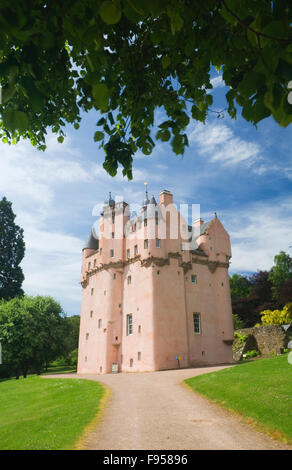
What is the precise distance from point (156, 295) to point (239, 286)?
1283 inches

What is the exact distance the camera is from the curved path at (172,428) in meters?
8.11

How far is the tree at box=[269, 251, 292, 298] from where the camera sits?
54500mm

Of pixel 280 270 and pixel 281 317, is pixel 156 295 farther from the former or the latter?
pixel 280 270

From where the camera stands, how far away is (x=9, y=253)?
2104 inches

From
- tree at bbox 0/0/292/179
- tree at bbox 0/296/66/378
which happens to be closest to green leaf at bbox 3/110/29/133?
tree at bbox 0/0/292/179

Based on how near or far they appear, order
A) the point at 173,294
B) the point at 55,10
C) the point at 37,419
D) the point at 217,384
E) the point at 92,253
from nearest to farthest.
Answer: the point at 55,10 → the point at 37,419 → the point at 217,384 → the point at 173,294 → the point at 92,253

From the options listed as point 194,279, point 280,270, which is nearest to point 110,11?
point 194,279

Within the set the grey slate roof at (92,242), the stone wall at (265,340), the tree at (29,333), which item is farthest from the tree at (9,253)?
the stone wall at (265,340)

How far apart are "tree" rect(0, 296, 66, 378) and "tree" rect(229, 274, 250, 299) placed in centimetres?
3249

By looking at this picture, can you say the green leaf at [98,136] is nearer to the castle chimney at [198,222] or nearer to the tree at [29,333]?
the tree at [29,333]

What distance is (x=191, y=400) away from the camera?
14148mm

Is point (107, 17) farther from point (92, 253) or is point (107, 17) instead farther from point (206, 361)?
point (92, 253)
